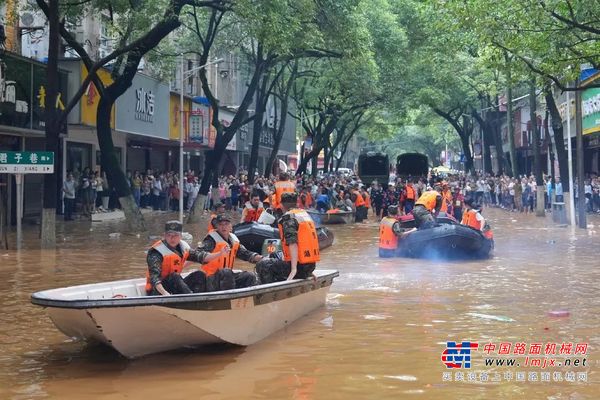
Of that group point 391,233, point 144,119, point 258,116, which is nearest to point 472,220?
point 391,233

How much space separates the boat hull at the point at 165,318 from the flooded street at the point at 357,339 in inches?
8.1

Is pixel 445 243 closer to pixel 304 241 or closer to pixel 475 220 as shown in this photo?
pixel 475 220

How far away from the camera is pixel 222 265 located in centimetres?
1001

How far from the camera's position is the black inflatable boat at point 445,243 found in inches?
693

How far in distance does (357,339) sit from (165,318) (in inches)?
98.0

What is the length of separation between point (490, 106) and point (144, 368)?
4624cm

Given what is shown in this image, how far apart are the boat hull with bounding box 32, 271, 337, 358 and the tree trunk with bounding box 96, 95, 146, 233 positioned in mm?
14173

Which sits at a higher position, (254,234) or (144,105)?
(144,105)

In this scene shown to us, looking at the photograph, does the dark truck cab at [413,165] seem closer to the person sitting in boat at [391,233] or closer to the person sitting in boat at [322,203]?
the person sitting in boat at [322,203]

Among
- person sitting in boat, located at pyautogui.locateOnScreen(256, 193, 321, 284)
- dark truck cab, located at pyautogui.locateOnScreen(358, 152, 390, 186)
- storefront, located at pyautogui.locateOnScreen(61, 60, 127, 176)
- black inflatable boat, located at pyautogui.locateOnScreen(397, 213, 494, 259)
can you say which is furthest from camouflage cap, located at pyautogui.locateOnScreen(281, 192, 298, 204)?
dark truck cab, located at pyautogui.locateOnScreen(358, 152, 390, 186)

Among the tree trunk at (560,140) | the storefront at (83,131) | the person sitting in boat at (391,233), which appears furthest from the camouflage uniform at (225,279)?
the tree trunk at (560,140)

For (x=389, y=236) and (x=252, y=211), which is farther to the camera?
(x=252, y=211)

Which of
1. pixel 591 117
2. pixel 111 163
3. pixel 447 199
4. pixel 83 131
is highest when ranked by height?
pixel 591 117

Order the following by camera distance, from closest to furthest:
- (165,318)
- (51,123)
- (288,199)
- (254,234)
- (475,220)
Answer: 1. (165,318)
2. (288,199)
3. (254,234)
4. (475,220)
5. (51,123)
